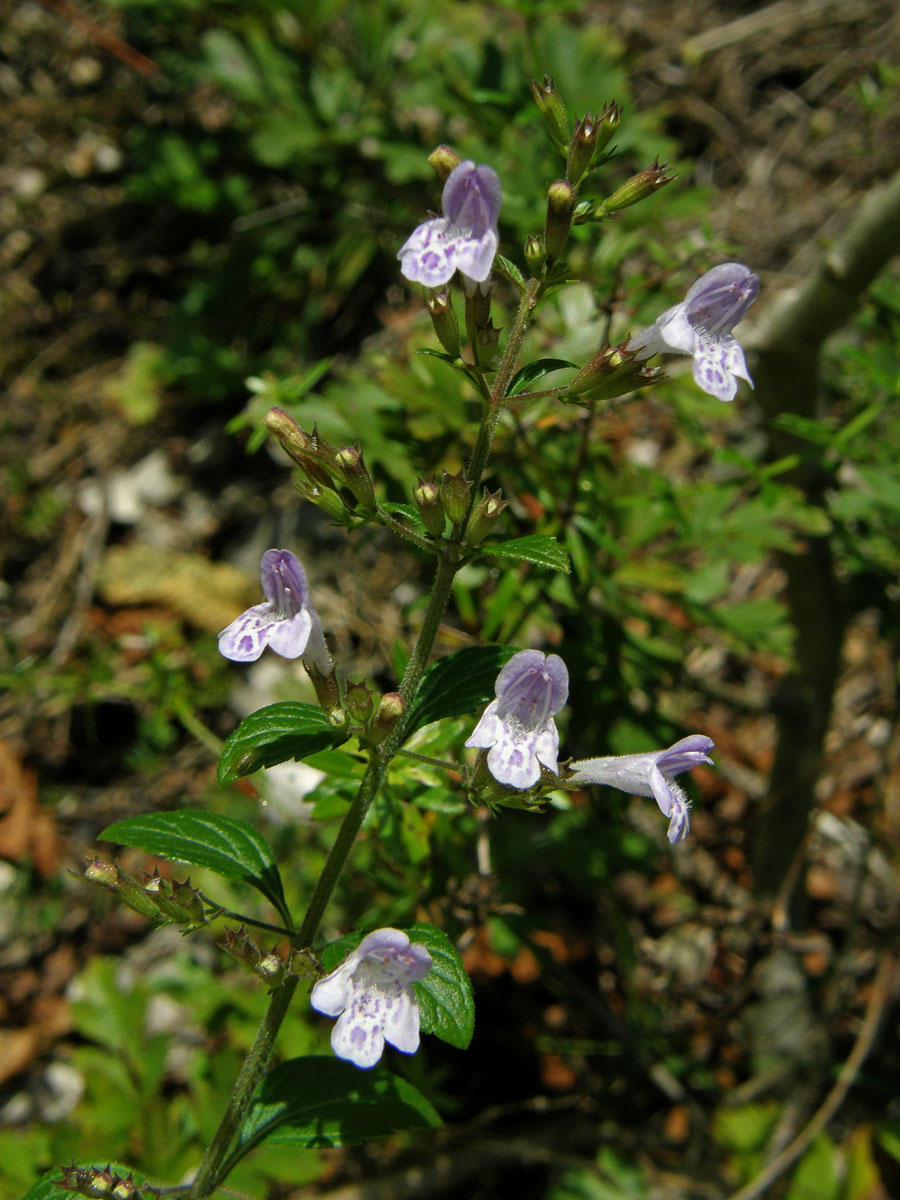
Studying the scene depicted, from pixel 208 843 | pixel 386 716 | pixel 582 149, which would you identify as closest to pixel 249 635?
pixel 386 716

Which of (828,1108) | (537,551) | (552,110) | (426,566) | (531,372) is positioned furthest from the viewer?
(828,1108)

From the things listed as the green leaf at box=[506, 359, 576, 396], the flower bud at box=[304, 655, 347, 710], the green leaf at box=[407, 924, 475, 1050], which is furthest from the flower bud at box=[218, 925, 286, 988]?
the green leaf at box=[506, 359, 576, 396]

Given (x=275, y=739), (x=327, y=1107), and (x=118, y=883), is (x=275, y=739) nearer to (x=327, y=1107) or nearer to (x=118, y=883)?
(x=118, y=883)

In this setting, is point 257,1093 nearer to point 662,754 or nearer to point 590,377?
point 662,754

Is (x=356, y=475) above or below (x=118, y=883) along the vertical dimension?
above

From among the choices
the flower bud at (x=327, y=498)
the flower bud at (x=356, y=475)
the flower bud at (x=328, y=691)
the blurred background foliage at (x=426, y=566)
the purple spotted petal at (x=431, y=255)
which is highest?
the purple spotted petal at (x=431, y=255)

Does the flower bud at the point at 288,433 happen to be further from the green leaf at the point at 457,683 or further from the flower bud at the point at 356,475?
the green leaf at the point at 457,683

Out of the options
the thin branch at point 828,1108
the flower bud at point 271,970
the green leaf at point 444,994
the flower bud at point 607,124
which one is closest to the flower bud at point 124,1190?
the flower bud at point 271,970

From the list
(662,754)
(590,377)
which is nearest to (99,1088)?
(662,754)

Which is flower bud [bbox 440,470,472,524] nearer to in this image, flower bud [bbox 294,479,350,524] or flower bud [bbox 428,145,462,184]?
flower bud [bbox 294,479,350,524]
